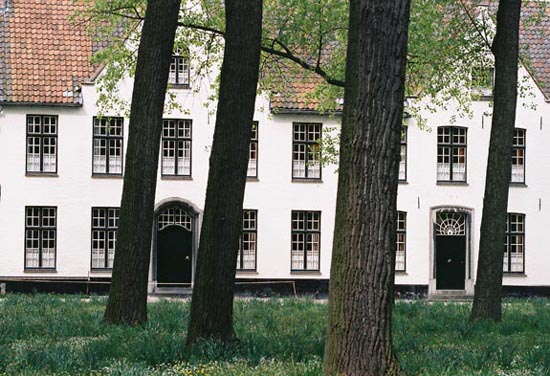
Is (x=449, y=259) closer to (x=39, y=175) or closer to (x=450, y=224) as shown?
(x=450, y=224)

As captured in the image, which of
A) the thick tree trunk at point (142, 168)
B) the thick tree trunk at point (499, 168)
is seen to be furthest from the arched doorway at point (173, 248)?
the thick tree trunk at point (142, 168)

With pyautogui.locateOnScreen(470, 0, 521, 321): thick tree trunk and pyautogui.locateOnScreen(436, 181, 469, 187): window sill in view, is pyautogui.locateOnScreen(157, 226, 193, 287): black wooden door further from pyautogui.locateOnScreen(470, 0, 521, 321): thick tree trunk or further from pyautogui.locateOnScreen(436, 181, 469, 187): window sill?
pyautogui.locateOnScreen(470, 0, 521, 321): thick tree trunk

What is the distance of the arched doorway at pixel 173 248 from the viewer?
4188cm

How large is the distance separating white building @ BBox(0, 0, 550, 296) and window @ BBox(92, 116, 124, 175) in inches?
1.4

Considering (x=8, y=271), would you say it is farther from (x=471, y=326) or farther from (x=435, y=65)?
(x=471, y=326)

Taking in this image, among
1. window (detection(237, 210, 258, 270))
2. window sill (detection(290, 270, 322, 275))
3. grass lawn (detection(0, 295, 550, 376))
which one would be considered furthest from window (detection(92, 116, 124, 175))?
grass lawn (detection(0, 295, 550, 376))

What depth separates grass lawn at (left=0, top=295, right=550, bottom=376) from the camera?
10.7 metres

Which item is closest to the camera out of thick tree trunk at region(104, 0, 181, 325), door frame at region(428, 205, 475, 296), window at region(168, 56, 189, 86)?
thick tree trunk at region(104, 0, 181, 325)

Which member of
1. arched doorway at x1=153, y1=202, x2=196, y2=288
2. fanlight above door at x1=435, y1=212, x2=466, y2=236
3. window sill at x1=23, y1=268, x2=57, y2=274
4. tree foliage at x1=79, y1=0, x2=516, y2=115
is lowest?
window sill at x1=23, y1=268, x2=57, y2=274

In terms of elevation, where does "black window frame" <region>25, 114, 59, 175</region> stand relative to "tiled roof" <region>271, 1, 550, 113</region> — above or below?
below

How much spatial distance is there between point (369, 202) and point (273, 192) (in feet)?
109

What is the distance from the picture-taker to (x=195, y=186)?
139 ft

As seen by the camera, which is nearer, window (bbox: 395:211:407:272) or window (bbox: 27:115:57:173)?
window (bbox: 27:115:57:173)

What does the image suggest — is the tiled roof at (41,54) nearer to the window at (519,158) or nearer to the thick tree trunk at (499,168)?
the window at (519,158)
